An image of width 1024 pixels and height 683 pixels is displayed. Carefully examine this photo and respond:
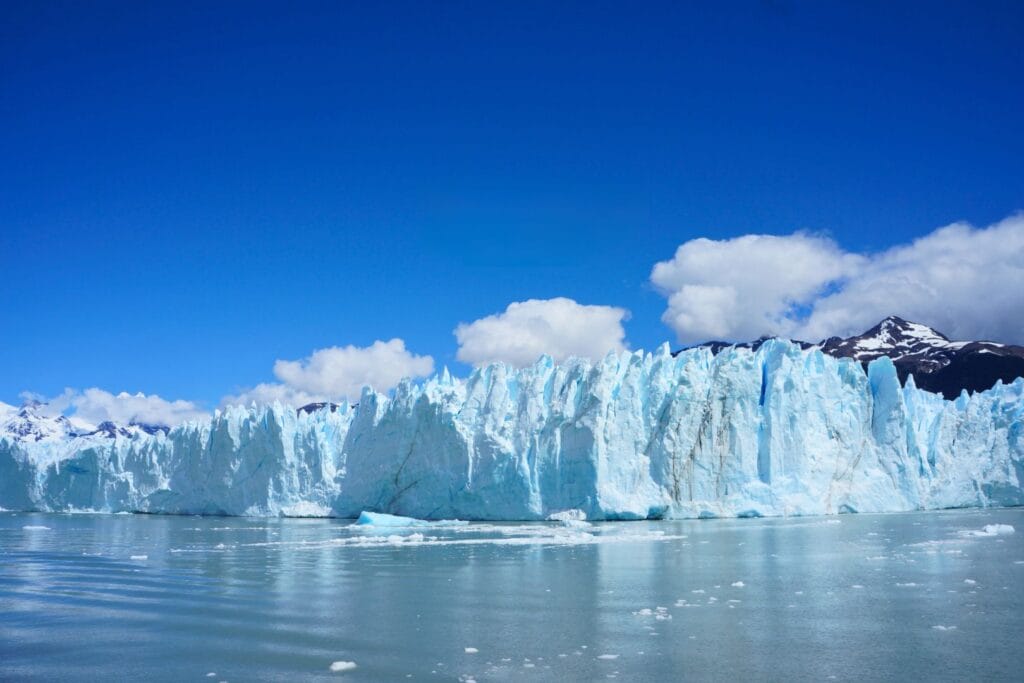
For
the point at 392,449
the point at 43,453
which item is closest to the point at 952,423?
the point at 392,449

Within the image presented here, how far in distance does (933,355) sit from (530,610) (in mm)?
59394

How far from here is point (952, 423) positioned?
86.2 feet

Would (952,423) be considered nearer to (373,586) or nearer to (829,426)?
(829,426)

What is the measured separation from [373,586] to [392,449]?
1707cm

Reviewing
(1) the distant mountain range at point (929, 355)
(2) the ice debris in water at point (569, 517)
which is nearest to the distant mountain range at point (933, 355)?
(1) the distant mountain range at point (929, 355)

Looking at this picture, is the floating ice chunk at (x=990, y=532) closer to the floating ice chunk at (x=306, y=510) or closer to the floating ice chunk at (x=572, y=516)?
the floating ice chunk at (x=572, y=516)

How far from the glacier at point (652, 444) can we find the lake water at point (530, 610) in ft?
24.7

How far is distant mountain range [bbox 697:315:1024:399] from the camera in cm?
5031

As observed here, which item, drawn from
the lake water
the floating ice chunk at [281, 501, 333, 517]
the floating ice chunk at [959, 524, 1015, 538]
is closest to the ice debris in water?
the lake water

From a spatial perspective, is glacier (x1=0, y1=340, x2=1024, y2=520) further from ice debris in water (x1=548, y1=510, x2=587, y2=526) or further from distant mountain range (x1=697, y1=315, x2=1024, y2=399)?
distant mountain range (x1=697, y1=315, x2=1024, y2=399)

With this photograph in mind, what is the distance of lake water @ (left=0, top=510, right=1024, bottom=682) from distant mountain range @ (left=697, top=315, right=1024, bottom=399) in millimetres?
30295

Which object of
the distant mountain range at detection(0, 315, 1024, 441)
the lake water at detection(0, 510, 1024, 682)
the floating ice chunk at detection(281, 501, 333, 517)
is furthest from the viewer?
the distant mountain range at detection(0, 315, 1024, 441)

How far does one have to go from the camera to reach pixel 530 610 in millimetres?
8891

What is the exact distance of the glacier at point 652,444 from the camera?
24.3 m
